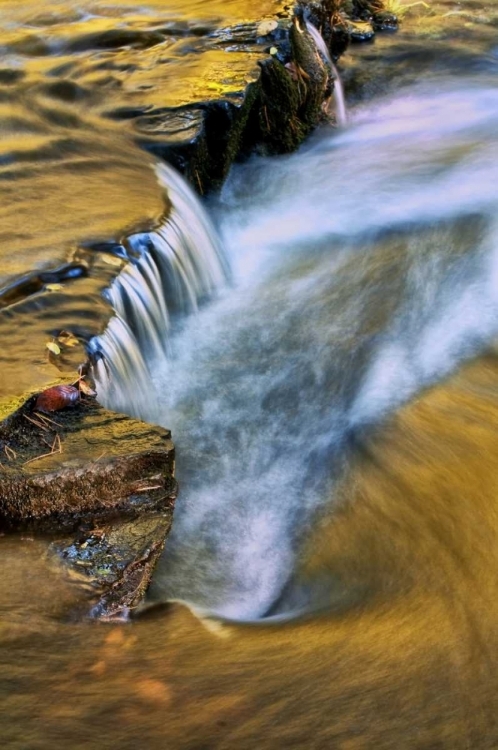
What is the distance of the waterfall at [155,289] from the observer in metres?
3.79

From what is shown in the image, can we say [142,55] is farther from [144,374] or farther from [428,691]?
[428,691]

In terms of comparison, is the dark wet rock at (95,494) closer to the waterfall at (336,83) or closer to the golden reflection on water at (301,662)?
the golden reflection on water at (301,662)

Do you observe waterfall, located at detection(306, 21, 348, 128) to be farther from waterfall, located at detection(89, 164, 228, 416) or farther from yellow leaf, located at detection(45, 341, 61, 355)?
yellow leaf, located at detection(45, 341, 61, 355)

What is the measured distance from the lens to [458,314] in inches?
197

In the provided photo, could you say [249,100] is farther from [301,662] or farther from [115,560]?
[301,662]

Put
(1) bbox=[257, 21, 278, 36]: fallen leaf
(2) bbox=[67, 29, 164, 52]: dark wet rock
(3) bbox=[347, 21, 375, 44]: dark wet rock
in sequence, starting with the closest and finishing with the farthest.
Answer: (1) bbox=[257, 21, 278, 36]: fallen leaf, (2) bbox=[67, 29, 164, 52]: dark wet rock, (3) bbox=[347, 21, 375, 44]: dark wet rock

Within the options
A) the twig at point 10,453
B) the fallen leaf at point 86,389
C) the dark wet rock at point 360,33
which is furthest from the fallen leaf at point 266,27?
the twig at point 10,453

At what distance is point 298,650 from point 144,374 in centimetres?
194

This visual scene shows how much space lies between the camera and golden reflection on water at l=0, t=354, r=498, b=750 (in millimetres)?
2156

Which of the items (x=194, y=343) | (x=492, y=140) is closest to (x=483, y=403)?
(x=194, y=343)

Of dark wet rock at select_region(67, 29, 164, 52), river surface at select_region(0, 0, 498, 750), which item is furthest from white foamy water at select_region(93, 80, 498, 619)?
dark wet rock at select_region(67, 29, 164, 52)

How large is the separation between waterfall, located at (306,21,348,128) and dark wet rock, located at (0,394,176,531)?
5.30 metres

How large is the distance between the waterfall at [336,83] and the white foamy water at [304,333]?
2.03 ft

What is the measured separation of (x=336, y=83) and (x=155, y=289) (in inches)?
168
